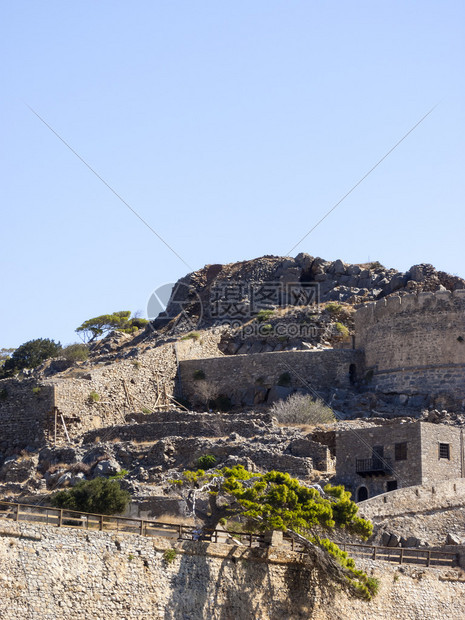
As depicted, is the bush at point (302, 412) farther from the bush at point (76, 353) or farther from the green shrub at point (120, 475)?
the bush at point (76, 353)

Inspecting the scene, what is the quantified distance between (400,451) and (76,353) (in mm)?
29593

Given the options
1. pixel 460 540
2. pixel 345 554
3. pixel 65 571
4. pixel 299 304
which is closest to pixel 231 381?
pixel 299 304

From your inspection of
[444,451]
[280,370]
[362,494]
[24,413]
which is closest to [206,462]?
[362,494]

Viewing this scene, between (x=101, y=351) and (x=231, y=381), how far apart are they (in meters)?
16.0

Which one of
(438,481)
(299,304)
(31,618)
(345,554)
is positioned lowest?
(31,618)

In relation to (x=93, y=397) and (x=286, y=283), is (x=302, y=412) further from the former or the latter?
(x=286, y=283)

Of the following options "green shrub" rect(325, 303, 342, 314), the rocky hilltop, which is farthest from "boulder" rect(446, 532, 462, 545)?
"green shrub" rect(325, 303, 342, 314)

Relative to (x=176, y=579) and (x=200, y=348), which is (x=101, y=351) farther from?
(x=176, y=579)

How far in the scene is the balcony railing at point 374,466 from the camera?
4391cm

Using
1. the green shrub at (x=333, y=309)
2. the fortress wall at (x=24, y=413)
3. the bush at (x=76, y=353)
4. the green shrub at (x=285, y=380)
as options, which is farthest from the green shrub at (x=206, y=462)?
the bush at (x=76, y=353)

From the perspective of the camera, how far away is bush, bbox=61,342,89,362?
6838 cm

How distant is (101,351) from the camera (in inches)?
2813

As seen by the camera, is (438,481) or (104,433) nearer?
(438,481)

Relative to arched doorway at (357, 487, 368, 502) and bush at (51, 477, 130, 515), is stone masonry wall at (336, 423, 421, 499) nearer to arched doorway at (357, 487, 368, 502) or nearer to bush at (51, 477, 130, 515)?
arched doorway at (357, 487, 368, 502)
